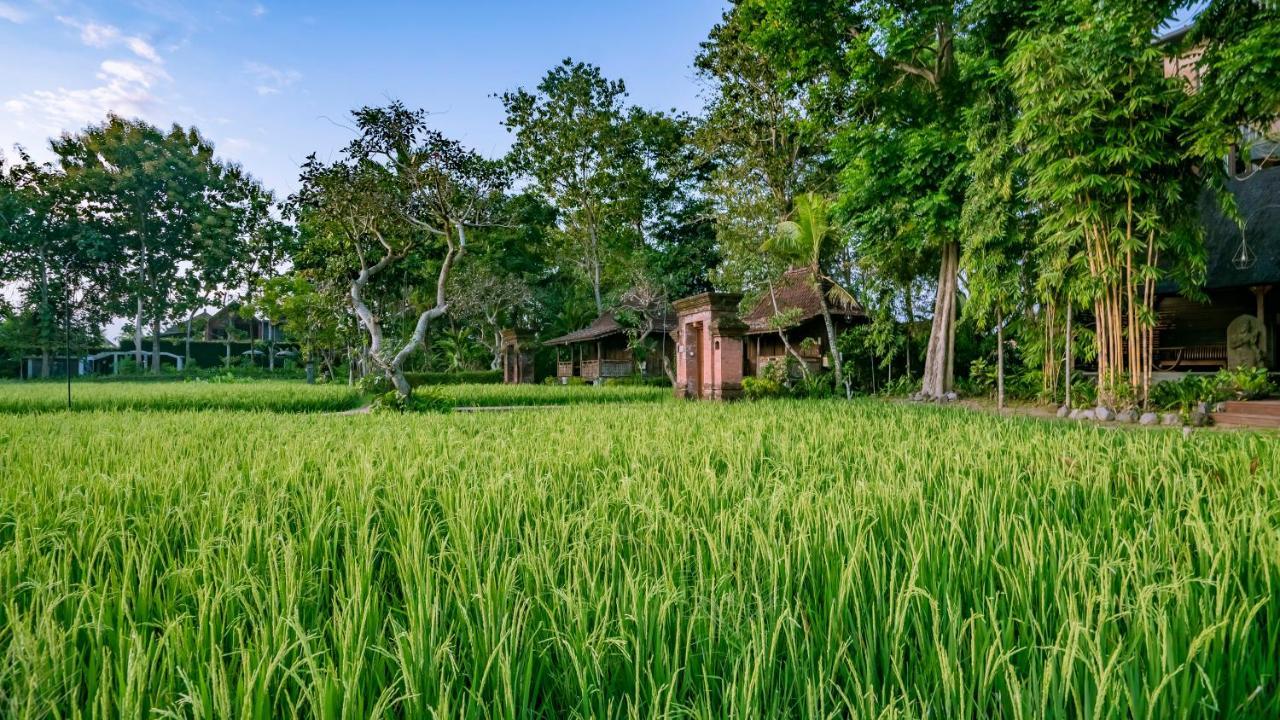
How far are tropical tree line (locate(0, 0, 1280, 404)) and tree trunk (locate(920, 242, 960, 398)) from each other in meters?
0.05

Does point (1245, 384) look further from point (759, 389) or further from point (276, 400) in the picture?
point (276, 400)

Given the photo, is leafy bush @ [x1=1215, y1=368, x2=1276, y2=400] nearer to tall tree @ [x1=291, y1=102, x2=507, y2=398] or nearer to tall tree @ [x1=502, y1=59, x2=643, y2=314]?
tall tree @ [x1=291, y1=102, x2=507, y2=398]

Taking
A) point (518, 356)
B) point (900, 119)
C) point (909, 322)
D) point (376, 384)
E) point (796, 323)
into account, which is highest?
point (900, 119)

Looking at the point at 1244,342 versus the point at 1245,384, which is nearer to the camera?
the point at 1245,384

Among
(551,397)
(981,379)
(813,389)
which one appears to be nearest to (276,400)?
(551,397)

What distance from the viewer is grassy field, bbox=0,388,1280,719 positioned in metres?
1.03

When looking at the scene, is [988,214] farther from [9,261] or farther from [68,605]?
[9,261]

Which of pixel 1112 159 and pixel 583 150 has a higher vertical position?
pixel 583 150

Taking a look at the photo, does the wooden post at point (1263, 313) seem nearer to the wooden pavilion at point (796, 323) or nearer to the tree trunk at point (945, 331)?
the tree trunk at point (945, 331)

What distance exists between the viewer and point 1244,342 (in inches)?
409

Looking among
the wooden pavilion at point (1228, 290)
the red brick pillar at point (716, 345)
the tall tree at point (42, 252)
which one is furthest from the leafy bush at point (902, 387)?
the tall tree at point (42, 252)

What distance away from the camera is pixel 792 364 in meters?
16.3

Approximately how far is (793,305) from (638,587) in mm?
16971

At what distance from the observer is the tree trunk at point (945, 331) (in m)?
11.5
